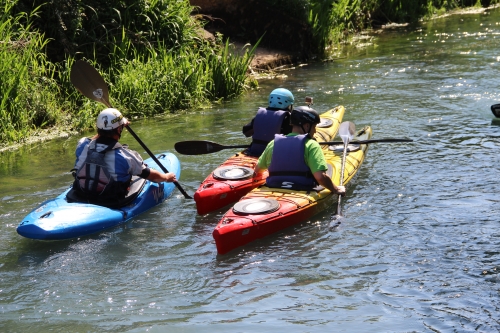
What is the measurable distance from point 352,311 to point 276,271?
3.07 feet

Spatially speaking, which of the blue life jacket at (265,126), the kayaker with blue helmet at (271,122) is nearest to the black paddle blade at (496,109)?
the kayaker with blue helmet at (271,122)

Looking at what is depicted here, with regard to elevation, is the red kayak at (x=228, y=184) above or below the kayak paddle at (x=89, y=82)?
below

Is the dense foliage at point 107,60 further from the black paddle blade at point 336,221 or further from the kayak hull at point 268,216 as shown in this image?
the black paddle blade at point 336,221

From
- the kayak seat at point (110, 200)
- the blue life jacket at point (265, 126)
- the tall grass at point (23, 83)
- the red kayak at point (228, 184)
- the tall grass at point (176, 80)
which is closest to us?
the kayak seat at point (110, 200)

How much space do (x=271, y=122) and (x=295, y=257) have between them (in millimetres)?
2266

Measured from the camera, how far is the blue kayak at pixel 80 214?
6707 mm

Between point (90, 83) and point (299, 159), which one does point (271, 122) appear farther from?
point (90, 83)

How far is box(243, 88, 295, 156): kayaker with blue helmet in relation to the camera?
8336 millimetres

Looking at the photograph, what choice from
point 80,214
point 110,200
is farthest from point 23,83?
point 80,214

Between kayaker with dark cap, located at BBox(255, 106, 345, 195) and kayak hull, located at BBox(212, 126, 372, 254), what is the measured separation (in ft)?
0.37

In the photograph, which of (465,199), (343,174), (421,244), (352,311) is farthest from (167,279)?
(465,199)

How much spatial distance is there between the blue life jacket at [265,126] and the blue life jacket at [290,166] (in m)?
0.97

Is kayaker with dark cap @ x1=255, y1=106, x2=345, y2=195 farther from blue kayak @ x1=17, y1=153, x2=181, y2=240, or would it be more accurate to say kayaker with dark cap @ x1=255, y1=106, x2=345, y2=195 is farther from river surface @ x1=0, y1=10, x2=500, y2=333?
blue kayak @ x1=17, y1=153, x2=181, y2=240

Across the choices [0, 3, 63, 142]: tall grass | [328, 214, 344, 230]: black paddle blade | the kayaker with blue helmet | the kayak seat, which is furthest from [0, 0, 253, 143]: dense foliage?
[328, 214, 344, 230]: black paddle blade
